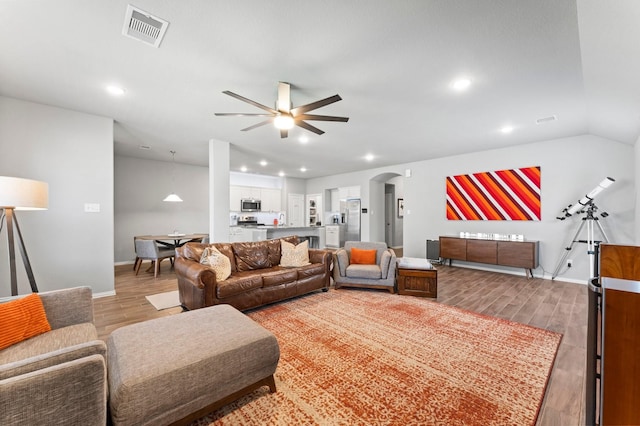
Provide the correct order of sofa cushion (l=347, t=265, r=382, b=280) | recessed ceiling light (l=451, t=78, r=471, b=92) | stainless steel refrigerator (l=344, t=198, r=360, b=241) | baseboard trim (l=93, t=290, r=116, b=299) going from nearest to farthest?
1. recessed ceiling light (l=451, t=78, r=471, b=92)
2. baseboard trim (l=93, t=290, r=116, b=299)
3. sofa cushion (l=347, t=265, r=382, b=280)
4. stainless steel refrigerator (l=344, t=198, r=360, b=241)

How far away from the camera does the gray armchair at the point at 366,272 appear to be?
3.96 meters

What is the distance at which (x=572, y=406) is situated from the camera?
166 cm

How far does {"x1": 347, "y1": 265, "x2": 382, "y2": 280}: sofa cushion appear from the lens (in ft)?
13.1

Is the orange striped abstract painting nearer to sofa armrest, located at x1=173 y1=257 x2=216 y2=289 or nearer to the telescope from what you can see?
the telescope

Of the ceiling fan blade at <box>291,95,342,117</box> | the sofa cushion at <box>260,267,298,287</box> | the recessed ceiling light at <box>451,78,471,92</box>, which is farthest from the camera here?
the sofa cushion at <box>260,267,298,287</box>

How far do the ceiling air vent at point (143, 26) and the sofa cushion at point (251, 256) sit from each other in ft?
8.62

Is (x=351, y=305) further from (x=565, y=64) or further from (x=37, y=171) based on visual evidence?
(x=37, y=171)

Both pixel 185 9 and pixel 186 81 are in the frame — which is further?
pixel 186 81

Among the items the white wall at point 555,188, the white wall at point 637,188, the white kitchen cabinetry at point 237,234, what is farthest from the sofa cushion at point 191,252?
the white wall at point 637,188

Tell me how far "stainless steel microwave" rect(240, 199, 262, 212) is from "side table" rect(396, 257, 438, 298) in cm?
620

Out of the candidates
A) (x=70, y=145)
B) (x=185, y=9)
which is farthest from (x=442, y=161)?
(x=70, y=145)

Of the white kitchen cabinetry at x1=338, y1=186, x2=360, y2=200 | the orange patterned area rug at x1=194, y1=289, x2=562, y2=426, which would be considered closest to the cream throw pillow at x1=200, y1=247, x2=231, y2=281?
the orange patterned area rug at x1=194, y1=289, x2=562, y2=426

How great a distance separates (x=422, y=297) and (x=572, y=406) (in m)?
2.13

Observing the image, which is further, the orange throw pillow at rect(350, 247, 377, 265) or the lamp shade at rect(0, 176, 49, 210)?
the orange throw pillow at rect(350, 247, 377, 265)
